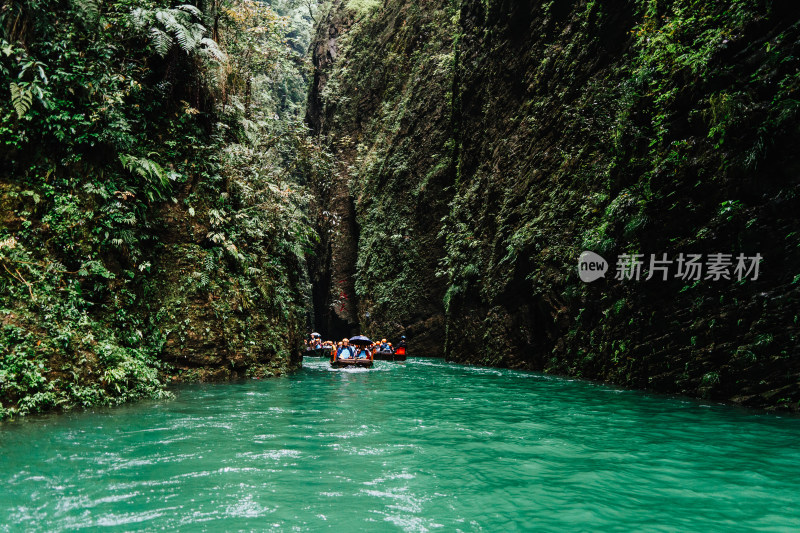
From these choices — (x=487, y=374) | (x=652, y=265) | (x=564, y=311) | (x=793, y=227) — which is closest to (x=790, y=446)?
(x=793, y=227)

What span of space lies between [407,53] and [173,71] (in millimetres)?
22867

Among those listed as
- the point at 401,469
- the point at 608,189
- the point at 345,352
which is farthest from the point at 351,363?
the point at 401,469

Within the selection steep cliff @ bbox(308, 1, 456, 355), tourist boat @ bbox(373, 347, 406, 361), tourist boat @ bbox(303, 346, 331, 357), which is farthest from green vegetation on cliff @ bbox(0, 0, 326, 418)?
tourist boat @ bbox(303, 346, 331, 357)

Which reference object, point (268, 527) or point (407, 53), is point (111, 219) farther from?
point (407, 53)

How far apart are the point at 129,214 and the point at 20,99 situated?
251 centimetres

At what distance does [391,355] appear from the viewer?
22953mm

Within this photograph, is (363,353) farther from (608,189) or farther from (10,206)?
(10,206)

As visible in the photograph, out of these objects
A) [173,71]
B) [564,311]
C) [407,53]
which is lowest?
[564,311]

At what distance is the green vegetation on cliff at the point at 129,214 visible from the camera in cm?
748

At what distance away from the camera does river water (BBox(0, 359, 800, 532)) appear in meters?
3.83

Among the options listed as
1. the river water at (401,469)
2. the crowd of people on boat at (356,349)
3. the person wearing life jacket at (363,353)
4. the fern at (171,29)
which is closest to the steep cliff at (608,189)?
the river water at (401,469)

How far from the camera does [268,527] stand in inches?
143

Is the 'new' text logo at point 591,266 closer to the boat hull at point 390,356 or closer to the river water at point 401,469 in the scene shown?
the river water at point 401,469

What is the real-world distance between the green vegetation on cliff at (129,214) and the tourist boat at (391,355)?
7.88 m
